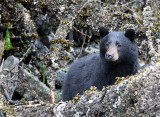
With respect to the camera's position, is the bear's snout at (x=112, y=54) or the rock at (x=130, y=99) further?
the bear's snout at (x=112, y=54)

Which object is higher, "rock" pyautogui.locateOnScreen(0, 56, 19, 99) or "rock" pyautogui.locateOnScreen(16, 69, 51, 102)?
"rock" pyautogui.locateOnScreen(0, 56, 19, 99)

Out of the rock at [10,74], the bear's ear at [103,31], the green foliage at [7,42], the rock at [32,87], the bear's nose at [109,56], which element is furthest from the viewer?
the rock at [32,87]

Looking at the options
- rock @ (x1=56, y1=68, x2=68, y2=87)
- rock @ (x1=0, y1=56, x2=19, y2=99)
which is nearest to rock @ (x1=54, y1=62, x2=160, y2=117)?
rock @ (x1=0, y1=56, x2=19, y2=99)

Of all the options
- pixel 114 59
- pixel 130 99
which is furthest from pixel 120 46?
pixel 130 99

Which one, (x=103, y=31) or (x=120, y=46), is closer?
(x=120, y=46)

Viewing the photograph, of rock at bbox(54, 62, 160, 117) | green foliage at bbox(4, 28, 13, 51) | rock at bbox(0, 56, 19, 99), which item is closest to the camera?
rock at bbox(54, 62, 160, 117)

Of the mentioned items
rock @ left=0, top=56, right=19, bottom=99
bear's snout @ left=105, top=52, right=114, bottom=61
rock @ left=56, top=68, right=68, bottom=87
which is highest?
bear's snout @ left=105, top=52, right=114, bottom=61

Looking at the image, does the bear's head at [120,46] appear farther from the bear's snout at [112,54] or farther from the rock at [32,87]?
the rock at [32,87]

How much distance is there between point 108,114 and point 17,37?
18.3 ft

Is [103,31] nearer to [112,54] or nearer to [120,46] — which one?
[120,46]

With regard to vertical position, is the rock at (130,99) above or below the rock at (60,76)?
above

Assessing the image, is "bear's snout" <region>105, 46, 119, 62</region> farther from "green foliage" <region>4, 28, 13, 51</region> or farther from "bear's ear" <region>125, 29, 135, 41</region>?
"green foliage" <region>4, 28, 13, 51</region>

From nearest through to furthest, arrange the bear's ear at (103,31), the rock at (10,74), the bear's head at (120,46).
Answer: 1. the bear's head at (120,46)
2. the bear's ear at (103,31)
3. the rock at (10,74)

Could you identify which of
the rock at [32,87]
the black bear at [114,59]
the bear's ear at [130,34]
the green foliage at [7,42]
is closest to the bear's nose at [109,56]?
the black bear at [114,59]
